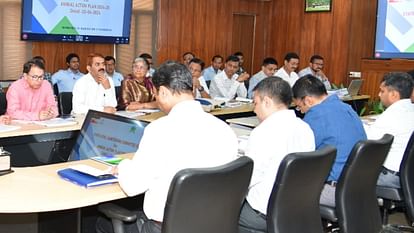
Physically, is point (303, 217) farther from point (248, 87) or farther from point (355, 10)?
point (355, 10)

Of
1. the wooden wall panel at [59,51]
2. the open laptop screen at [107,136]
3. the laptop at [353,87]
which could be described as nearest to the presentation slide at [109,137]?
the open laptop screen at [107,136]

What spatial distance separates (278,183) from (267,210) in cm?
18

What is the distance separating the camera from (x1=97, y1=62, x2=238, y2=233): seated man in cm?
214

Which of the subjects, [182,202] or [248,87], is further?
[248,87]

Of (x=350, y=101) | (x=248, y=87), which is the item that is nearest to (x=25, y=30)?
(x=248, y=87)

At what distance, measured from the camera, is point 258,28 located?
10922mm

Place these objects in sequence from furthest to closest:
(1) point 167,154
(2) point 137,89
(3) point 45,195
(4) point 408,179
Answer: (2) point 137,89, (4) point 408,179, (3) point 45,195, (1) point 167,154

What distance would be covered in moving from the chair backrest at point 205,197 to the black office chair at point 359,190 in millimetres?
880

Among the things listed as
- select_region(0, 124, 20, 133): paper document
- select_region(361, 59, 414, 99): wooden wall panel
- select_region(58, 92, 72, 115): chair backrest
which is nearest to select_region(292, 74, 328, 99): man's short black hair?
select_region(0, 124, 20, 133): paper document

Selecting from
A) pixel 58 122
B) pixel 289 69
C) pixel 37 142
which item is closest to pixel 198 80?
pixel 289 69

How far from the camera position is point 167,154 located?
2135 mm

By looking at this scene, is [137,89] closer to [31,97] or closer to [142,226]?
[31,97]

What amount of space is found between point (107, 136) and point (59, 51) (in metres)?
5.11

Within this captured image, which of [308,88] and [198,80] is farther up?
[308,88]
